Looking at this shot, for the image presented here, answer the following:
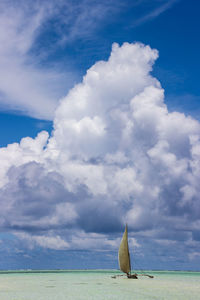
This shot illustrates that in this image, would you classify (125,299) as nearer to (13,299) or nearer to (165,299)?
(165,299)

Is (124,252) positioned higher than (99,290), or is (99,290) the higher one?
(124,252)

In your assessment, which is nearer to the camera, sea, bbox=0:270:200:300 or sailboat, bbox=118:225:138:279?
sea, bbox=0:270:200:300

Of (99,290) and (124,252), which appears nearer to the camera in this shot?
(99,290)

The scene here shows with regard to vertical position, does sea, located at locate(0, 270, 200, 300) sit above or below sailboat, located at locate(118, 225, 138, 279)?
below

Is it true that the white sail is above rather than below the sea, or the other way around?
above

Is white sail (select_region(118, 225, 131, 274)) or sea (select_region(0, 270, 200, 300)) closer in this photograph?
sea (select_region(0, 270, 200, 300))

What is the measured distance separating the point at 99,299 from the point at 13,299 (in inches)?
437

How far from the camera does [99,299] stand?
150 feet

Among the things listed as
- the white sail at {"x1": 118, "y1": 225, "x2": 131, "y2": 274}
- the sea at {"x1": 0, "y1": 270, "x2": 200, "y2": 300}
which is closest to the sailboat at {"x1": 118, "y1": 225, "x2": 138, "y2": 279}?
the white sail at {"x1": 118, "y1": 225, "x2": 131, "y2": 274}

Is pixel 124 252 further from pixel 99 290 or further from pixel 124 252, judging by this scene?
pixel 99 290

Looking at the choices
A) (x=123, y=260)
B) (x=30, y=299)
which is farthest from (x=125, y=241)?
(x=30, y=299)

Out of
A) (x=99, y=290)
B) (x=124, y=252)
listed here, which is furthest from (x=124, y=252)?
(x=99, y=290)

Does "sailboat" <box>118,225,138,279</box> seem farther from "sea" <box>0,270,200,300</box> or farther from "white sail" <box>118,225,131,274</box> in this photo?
"sea" <box>0,270,200,300</box>

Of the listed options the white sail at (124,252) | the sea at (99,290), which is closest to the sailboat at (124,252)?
the white sail at (124,252)
